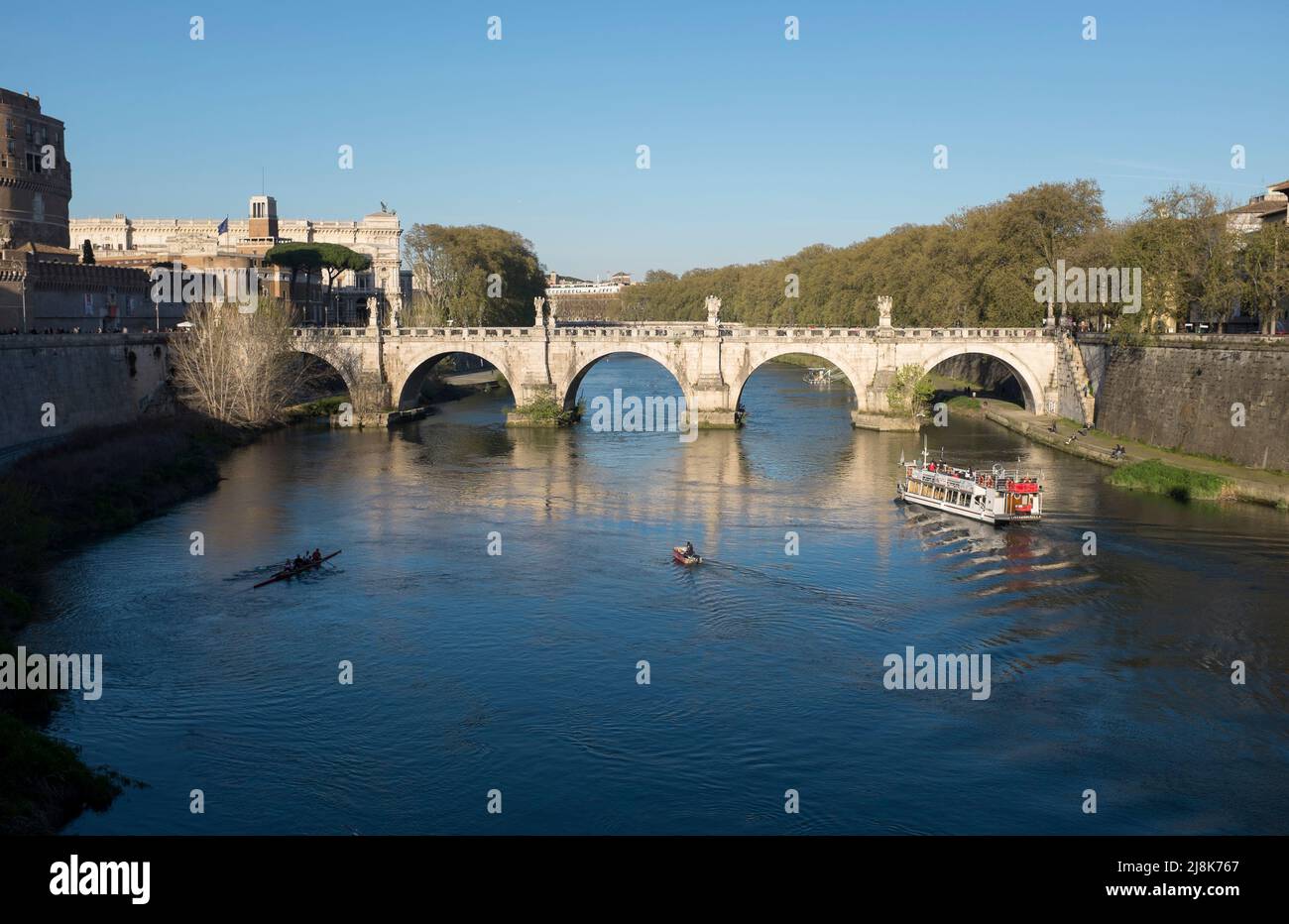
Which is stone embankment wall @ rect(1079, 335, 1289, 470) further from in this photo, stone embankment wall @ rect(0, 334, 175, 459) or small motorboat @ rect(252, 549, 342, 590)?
stone embankment wall @ rect(0, 334, 175, 459)

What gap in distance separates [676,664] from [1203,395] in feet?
118

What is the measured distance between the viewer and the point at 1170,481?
47.1 m

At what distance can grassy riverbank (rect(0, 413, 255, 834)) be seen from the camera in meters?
20.2

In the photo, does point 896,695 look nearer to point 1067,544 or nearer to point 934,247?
point 1067,544

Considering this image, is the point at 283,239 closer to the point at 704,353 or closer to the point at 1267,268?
the point at 704,353

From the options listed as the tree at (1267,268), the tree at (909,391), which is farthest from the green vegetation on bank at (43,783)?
the tree at (909,391)

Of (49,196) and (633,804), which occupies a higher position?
(49,196)

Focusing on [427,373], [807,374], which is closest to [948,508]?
[427,373]

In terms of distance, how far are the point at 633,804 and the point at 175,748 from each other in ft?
30.5

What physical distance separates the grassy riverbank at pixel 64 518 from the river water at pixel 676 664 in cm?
72

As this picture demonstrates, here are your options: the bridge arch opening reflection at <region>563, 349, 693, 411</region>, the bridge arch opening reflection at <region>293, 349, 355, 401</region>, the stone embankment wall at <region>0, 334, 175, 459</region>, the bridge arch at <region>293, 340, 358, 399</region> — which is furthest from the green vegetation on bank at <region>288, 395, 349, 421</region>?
the bridge arch opening reflection at <region>563, 349, 693, 411</region>
